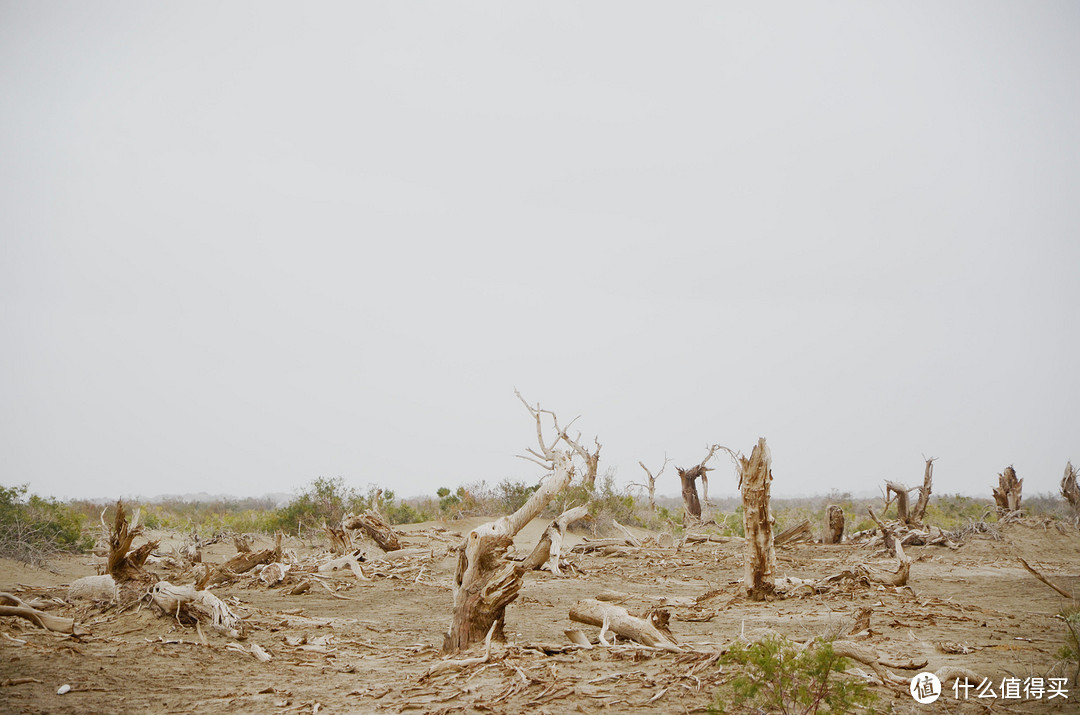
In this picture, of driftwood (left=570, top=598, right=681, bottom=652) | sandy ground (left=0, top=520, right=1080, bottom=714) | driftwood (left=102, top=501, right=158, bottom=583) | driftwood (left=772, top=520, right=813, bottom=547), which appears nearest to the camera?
sandy ground (left=0, top=520, right=1080, bottom=714)

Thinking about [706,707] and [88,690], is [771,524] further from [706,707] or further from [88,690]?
[88,690]

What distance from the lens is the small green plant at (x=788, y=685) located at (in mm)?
4195

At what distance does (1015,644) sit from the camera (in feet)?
21.7

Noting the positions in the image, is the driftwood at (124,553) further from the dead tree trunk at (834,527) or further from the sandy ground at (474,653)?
the dead tree trunk at (834,527)

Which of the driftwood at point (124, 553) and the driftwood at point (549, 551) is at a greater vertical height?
the driftwood at point (124, 553)

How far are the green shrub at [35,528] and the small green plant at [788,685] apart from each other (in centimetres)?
1549

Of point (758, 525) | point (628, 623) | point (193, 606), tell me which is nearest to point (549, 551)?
point (758, 525)

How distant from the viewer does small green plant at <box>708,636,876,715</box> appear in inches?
165

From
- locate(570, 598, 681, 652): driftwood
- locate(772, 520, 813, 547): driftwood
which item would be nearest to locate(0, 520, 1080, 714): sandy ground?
locate(570, 598, 681, 652): driftwood

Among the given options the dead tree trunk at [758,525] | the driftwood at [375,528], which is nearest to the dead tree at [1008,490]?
the dead tree trunk at [758,525]

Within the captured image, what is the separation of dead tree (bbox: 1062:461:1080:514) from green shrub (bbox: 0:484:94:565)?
92.2ft

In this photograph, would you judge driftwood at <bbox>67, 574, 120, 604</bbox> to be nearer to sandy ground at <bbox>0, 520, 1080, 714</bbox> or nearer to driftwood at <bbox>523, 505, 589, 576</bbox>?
sandy ground at <bbox>0, 520, 1080, 714</bbox>

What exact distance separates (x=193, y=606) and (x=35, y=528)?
33.5 ft

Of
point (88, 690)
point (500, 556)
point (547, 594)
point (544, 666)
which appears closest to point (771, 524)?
point (547, 594)
